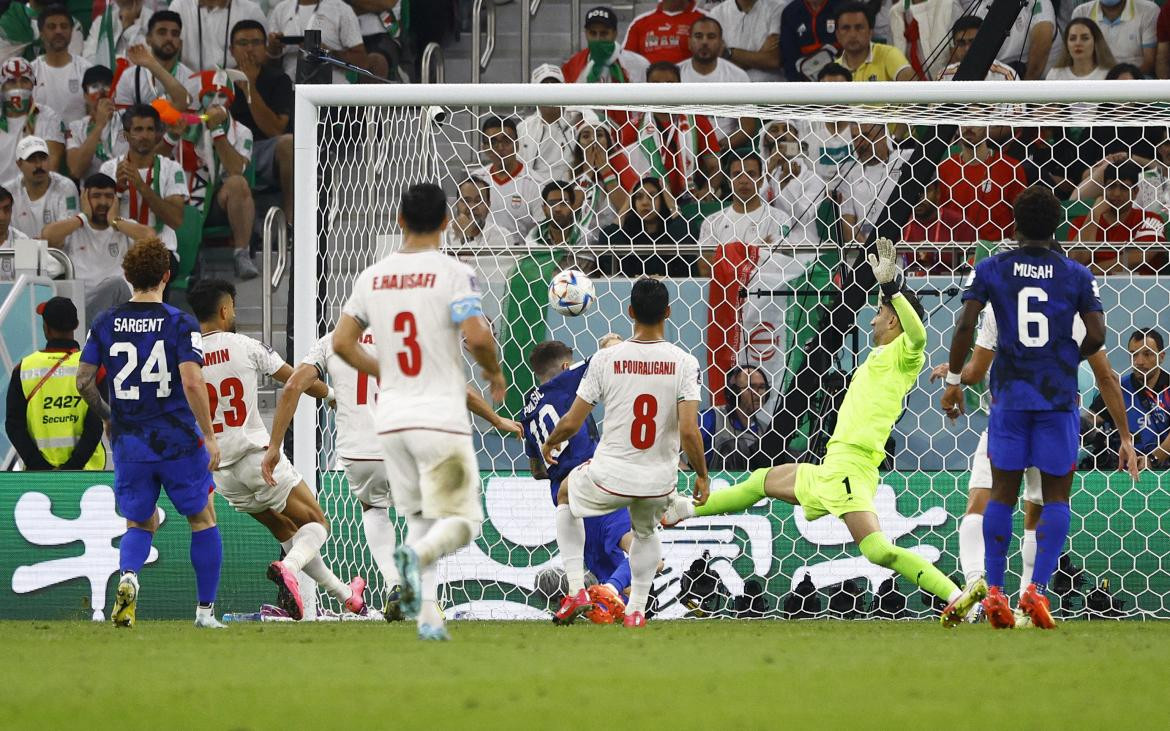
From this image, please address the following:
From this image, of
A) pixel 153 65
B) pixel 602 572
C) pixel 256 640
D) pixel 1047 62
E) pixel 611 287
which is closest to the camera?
pixel 256 640

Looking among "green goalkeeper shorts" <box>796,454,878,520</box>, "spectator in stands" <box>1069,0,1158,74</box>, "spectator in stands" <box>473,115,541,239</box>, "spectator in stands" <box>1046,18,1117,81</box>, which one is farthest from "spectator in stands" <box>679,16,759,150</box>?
"green goalkeeper shorts" <box>796,454,878,520</box>

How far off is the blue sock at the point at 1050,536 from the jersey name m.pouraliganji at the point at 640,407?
6.08 ft

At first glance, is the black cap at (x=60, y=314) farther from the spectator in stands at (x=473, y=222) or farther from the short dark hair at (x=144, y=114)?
the short dark hair at (x=144, y=114)

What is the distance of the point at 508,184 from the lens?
41.3 feet

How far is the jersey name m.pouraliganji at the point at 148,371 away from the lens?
27.1 ft

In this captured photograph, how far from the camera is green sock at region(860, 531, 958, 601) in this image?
8.62 meters

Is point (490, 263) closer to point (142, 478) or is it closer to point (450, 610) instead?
point (450, 610)

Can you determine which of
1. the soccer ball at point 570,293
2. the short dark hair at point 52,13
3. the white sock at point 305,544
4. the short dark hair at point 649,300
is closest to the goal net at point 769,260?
the soccer ball at point 570,293

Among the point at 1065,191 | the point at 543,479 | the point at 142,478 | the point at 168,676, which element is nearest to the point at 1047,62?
the point at 1065,191

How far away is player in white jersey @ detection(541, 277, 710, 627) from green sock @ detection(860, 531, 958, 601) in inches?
39.1

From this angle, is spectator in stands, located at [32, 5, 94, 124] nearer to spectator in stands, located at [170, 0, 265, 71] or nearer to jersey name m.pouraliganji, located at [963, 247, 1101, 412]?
spectator in stands, located at [170, 0, 265, 71]

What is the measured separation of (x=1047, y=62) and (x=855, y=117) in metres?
4.36

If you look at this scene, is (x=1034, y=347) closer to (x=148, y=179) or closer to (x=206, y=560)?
(x=206, y=560)

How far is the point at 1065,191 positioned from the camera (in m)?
12.1
